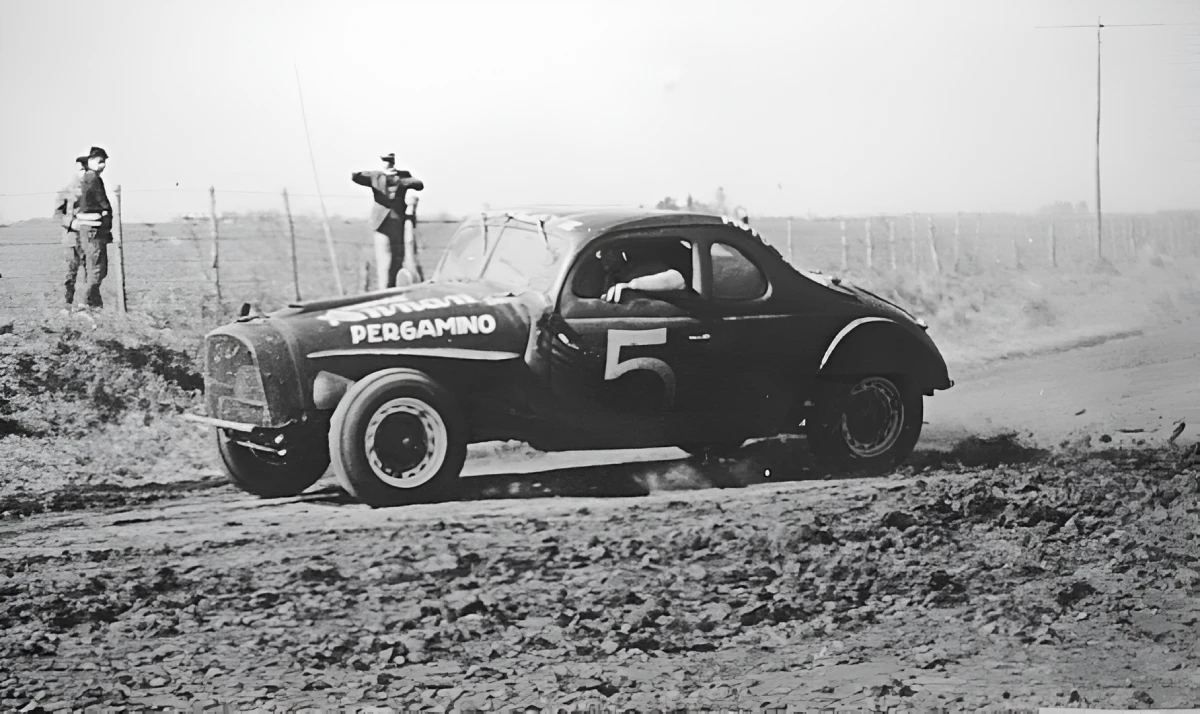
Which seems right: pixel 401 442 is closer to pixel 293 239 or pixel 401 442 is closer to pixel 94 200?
pixel 293 239

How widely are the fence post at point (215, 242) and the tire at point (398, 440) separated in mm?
609

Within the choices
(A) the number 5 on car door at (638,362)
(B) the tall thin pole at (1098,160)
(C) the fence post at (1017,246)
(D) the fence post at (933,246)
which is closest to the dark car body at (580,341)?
A: (A) the number 5 on car door at (638,362)

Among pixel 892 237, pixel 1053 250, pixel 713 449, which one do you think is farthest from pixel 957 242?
pixel 713 449

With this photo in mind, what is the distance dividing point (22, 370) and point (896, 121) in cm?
330

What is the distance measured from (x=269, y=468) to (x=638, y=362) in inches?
49.6

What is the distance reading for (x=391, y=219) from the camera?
4270 millimetres

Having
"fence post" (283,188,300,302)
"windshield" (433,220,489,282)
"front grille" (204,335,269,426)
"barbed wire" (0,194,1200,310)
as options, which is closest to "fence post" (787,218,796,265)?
"barbed wire" (0,194,1200,310)

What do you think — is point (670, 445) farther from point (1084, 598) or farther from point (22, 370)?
point (22, 370)

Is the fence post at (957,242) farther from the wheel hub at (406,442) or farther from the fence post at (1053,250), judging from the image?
the wheel hub at (406,442)

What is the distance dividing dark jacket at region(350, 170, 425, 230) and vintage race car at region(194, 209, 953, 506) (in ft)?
0.78

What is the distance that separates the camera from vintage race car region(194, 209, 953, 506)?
389 centimetres

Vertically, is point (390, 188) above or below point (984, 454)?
above

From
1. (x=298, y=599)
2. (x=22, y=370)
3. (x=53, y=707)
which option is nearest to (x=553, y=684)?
(x=298, y=599)

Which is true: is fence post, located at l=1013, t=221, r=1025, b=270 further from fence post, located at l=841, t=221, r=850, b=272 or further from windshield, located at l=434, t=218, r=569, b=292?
windshield, located at l=434, t=218, r=569, b=292
